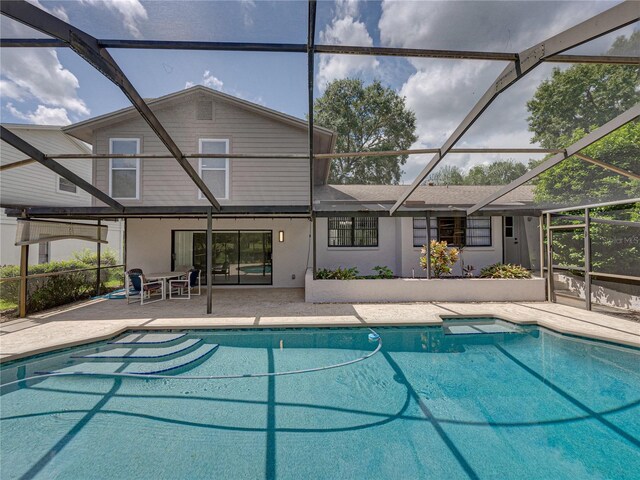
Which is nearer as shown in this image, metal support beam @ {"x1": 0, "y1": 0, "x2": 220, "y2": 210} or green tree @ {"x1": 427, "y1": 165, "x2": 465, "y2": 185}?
metal support beam @ {"x1": 0, "y1": 0, "x2": 220, "y2": 210}

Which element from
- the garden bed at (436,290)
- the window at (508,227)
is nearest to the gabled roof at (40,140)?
the garden bed at (436,290)

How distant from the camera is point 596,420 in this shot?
3.71 metres

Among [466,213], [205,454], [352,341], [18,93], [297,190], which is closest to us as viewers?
[205,454]

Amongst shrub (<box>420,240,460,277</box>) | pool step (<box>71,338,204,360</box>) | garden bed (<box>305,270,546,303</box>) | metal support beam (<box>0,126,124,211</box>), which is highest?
metal support beam (<box>0,126,124,211</box>)

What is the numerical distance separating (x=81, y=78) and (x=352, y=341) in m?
7.11

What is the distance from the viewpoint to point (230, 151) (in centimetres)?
910

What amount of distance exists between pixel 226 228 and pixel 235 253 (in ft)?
3.39

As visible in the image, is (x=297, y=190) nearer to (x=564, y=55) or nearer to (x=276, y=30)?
(x=276, y=30)

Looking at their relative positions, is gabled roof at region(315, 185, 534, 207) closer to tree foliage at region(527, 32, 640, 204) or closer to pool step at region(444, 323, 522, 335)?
→ tree foliage at region(527, 32, 640, 204)

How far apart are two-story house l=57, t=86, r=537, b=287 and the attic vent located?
32 mm

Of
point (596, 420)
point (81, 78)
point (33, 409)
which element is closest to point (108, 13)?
point (81, 78)

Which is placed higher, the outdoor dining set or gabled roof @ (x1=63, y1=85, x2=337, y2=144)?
gabled roof @ (x1=63, y1=85, x2=337, y2=144)

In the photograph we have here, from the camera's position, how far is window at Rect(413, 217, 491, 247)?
11.3m

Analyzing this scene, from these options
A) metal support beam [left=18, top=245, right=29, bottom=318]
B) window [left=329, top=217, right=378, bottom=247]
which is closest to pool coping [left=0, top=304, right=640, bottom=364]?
metal support beam [left=18, top=245, right=29, bottom=318]
